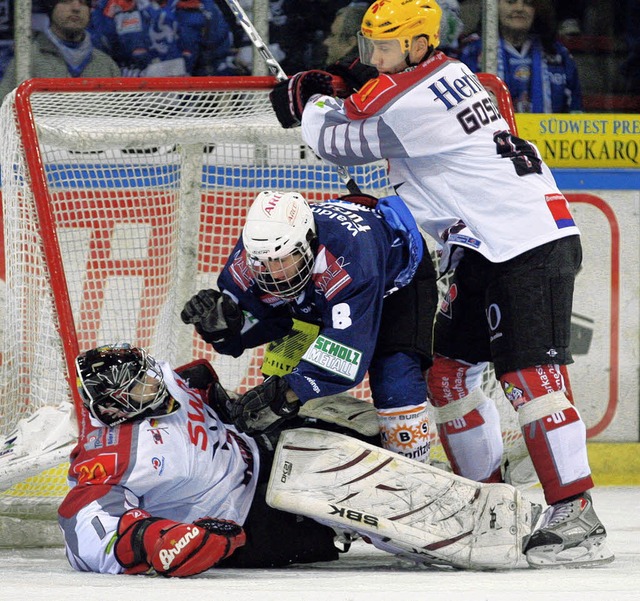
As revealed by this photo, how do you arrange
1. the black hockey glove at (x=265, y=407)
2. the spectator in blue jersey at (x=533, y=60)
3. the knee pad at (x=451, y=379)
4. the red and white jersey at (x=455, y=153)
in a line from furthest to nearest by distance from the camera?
the spectator in blue jersey at (x=533, y=60) → the knee pad at (x=451, y=379) → the red and white jersey at (x=455, y=153) → the black hockey glove at (x=265, y=407)

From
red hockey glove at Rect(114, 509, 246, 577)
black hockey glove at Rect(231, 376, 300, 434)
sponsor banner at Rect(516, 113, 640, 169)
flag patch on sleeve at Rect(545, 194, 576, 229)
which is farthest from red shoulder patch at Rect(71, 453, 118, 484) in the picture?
sponsor banner at Rect(516, 113, 640, 169)

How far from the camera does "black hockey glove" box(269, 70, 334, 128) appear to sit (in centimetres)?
353

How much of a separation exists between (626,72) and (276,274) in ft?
9.05

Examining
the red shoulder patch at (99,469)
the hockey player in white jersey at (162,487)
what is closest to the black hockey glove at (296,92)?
the hockey player in white jersey at (162,487)

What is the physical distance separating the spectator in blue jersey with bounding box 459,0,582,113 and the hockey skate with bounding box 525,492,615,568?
2396 millimetres

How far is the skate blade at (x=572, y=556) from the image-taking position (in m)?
3.04

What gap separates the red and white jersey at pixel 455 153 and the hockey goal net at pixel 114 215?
0.51m

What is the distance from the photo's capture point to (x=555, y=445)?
3.17 metres

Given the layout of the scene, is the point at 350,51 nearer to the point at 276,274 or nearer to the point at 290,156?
the point at 290,156

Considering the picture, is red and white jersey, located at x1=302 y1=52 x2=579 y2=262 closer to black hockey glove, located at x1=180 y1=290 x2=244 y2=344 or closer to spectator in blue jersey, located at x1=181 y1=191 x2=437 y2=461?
spectator in blue jersey, located at x1=181 y1=191 x2=437 y2=461

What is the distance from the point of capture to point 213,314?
3332mm

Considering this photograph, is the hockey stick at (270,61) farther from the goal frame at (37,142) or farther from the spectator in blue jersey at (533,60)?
the spectator in blue jersey at (533,60)

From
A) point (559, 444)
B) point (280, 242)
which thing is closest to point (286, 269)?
point (280, 242)

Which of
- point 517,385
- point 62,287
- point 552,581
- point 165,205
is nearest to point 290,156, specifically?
point 165,205
